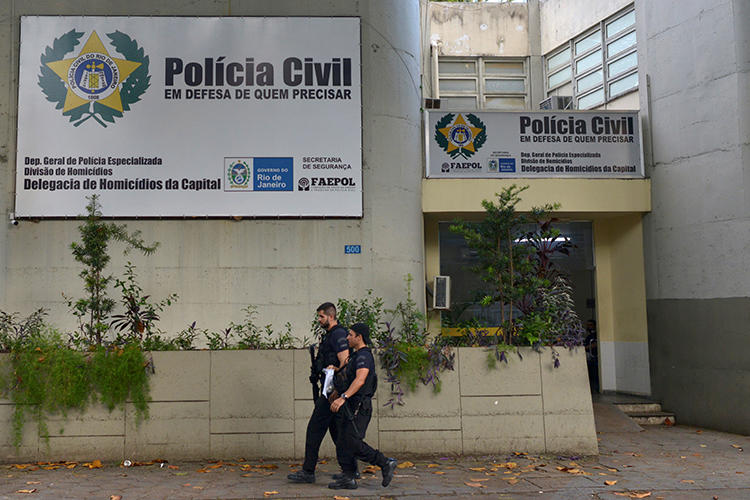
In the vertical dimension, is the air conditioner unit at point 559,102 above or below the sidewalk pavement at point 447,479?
above

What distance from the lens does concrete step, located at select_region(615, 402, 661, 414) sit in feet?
39.2

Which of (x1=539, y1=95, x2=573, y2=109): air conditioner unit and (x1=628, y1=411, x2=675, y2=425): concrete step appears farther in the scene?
(x1=539, y1=95, x2=573, y2=109): air conditioner unit

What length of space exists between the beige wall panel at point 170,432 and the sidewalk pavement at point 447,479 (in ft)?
0.63

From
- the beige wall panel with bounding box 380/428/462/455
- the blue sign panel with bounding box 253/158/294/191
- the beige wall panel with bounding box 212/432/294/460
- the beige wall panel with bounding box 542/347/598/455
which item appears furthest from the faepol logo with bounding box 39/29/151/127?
the beige wall panel with bounding box 542/347/598/455

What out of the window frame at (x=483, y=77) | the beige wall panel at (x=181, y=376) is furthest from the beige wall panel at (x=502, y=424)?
the window frame at (x=483, y=77)

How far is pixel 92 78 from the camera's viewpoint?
436 inches

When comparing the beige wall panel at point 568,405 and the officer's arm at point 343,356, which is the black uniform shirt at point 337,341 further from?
→ the beige wall panel at point 568,405

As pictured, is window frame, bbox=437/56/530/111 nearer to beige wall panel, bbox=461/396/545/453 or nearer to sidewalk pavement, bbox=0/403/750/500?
beige wall panel, bbox=461/396/545/453

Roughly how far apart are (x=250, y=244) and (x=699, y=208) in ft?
23.4

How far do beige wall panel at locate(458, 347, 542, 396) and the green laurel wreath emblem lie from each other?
181 inches

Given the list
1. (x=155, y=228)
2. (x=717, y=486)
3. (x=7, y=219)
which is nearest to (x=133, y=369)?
(x=155, y=228)

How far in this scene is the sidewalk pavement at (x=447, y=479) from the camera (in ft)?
22.5

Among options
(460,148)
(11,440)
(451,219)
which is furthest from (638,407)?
(11,440)

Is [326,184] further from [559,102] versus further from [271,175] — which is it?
[559,102]
